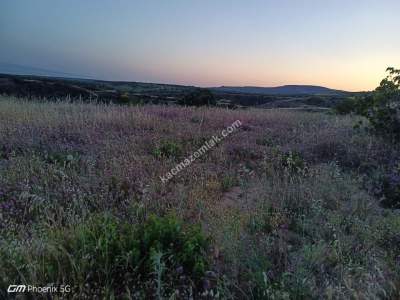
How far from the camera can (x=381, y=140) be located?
747 centimetres

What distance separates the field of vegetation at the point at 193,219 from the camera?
2.35 meters

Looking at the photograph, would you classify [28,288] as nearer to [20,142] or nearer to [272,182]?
[272,182]

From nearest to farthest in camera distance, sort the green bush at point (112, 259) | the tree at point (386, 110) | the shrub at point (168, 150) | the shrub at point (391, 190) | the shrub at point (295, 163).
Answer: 1. the green bush at point (112, 259)
2. the shrub at point (391, 190)
3. the shrub at point (295, 163)
4. the shrub at point (168, 150)
5. the tree at point (386, 110)

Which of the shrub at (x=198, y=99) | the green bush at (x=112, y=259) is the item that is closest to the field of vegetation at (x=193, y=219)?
the green bush at (x=112, y=259)

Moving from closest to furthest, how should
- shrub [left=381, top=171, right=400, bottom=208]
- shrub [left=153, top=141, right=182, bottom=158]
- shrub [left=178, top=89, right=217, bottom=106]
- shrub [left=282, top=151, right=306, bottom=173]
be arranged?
shrub [left=381, top=171, right=400, bottom=208]
shrub [left=282, top=151, right=306, bottom=173]
shrub [left=153, top=141, right=182, bottom=158]
shrub [left=178, top=89, right=217, bottom=106]

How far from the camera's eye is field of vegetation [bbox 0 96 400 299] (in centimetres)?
235

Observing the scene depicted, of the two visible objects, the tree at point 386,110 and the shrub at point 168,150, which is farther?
the tree at point 386,110

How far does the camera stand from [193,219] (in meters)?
3.46

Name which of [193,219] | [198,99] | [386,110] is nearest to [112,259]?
[193,219]

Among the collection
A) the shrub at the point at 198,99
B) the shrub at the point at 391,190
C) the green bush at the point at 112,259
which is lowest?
the green bush at the point at 112,259

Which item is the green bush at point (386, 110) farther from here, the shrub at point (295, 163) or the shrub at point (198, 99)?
the shrub at point (198, 99)

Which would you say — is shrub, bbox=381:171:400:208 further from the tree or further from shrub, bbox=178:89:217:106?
shrub, bbox=178:89:217:106

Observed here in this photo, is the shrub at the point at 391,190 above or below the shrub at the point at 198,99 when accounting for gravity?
below

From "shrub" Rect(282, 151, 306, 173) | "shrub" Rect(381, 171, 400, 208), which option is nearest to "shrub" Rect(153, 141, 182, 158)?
"shrub" Rect(282, 151, 306, 173)
